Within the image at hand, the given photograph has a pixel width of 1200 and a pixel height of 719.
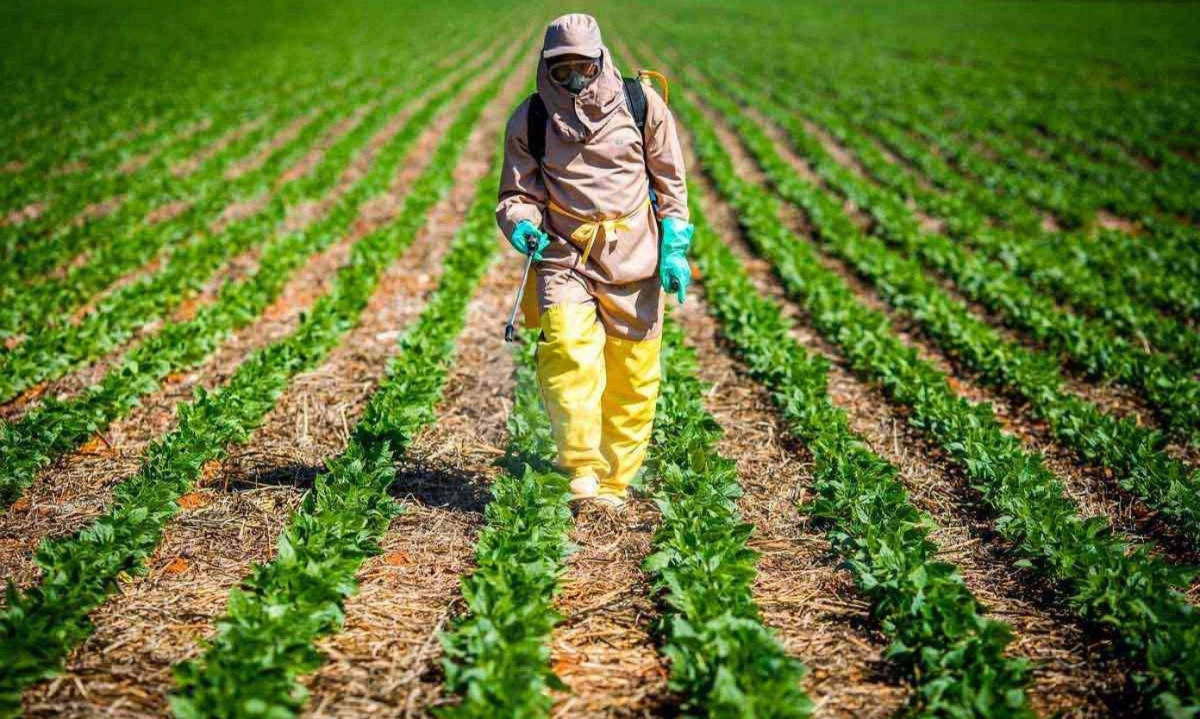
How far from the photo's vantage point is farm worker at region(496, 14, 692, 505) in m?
3.65

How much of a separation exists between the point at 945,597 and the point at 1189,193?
499 inches

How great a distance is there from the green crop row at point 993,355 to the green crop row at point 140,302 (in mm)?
6845

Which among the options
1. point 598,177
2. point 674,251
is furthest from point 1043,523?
point 598,177

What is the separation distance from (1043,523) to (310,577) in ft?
11.1

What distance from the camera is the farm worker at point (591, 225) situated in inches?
144

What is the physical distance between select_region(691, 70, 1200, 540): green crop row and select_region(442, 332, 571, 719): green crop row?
3213 millimetres

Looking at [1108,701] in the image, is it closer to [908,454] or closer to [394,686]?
[908,454]

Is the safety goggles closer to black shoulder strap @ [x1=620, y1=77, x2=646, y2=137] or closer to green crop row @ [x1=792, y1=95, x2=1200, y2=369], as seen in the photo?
black shoulder strap @ [x1=620, y1=77, x2=646, y2=137]

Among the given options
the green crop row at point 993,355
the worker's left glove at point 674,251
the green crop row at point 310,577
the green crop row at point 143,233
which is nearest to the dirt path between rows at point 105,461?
the green crop row at point 310,577

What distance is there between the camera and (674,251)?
391cm

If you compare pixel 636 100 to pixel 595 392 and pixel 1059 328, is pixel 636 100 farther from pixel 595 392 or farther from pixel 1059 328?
pixel 1059 328

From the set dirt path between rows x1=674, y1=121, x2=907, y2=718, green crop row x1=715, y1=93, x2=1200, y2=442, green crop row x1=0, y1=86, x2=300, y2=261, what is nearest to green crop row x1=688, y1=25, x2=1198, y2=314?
green crop row x1=715, y1=93, x2=1200, y2=442

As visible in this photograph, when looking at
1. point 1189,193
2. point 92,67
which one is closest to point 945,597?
point 1189,193

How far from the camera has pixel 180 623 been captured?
11.3ft
